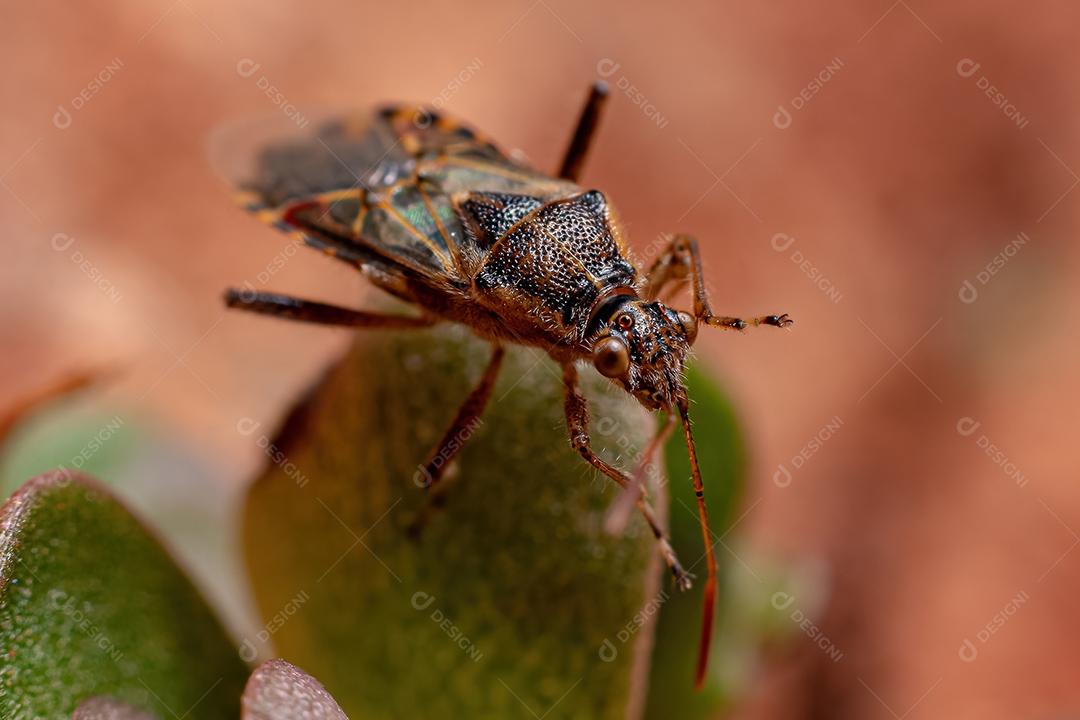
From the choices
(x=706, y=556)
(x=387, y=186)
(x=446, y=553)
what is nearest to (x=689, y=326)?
(x=706, y=556)

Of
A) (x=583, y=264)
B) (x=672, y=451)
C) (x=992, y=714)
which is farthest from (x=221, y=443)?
(x=992, y=714)

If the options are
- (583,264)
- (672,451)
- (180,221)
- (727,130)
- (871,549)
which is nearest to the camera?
(672,451)

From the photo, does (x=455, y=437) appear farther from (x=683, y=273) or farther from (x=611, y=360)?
(x=683, y=273)

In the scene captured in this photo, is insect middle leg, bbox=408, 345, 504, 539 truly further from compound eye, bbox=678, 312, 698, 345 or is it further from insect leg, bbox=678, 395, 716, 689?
compound eye, bbox=678, 312, 698, 345

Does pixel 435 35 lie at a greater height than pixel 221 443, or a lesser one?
greater

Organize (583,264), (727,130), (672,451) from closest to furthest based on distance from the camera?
(672,451)
(583,264)
(727,130)

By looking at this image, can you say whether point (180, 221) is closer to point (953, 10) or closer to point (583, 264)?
point (583, 264)

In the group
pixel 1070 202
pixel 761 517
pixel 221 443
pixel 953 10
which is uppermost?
pixel 953 10

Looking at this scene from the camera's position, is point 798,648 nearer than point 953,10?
Yes

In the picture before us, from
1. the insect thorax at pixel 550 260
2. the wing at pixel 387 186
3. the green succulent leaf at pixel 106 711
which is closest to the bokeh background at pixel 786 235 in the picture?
the wing at pixel 387 186
